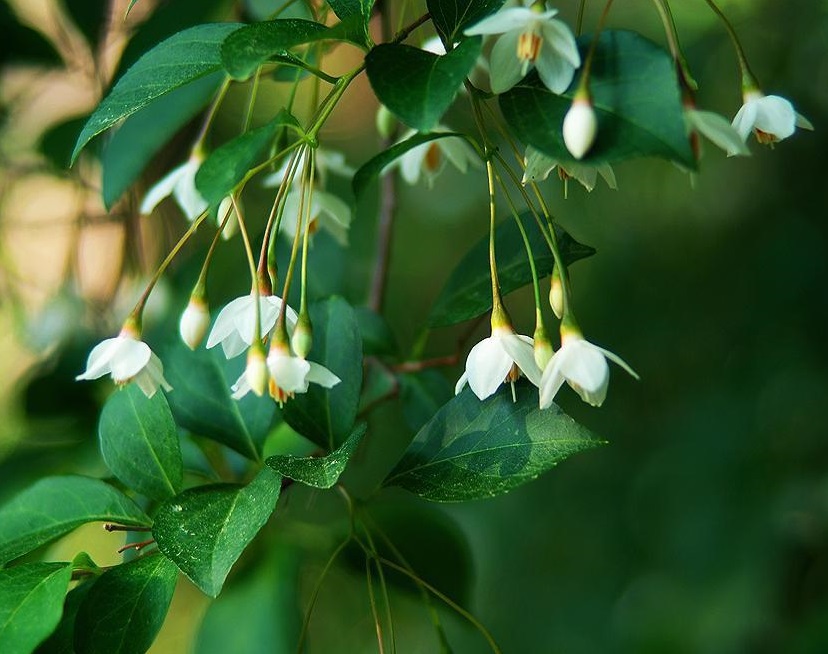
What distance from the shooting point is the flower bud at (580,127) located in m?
0.49

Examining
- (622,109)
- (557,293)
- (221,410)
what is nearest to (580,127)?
(622,109)

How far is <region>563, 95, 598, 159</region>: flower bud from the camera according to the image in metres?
0.49

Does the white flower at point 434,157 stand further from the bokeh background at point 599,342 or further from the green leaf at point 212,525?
the green leaf at point 212,525

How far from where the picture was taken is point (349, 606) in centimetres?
222

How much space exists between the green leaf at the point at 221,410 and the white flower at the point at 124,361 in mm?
112

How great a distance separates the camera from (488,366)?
1.91 feet

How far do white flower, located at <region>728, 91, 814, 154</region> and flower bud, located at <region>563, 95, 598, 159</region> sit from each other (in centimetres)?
18

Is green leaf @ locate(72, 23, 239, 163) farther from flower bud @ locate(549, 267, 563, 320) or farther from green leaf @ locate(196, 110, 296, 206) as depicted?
flower bud @ locate(549, 267, 563, 320)

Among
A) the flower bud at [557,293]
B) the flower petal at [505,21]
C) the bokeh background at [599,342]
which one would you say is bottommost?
the bokeh background at [599,342]

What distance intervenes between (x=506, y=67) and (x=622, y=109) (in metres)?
0.09

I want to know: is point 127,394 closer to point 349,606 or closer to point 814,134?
point 814,134

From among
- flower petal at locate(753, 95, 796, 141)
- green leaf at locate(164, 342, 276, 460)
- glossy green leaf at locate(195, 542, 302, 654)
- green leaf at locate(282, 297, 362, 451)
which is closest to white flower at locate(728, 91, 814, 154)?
flower petal at locate(753, 95, 796, 141)

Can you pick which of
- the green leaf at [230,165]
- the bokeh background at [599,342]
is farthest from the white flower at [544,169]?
the bokeh background at [599,342]

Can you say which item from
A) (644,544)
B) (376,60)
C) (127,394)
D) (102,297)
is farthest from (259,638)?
(644,544)
